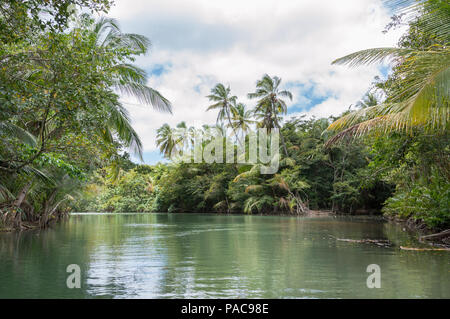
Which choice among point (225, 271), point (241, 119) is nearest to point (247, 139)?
point (241, 119)

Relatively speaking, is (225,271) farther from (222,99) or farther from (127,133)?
(222,99)

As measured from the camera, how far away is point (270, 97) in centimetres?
2833

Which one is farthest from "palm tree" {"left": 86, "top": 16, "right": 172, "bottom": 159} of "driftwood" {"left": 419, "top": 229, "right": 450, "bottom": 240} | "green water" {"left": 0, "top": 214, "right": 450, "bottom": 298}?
"driftwood" {"left": 419, "top": 229, "right": 450, "bottom": 240}

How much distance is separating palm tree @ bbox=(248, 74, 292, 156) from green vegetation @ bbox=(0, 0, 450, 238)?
0.26 feet

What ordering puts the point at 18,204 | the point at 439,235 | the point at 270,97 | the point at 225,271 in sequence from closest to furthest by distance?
the point at 225,271 < the point at 439,235 < the point at 18,204 < the point at 270,97

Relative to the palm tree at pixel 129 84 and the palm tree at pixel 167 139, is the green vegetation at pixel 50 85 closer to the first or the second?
the palm tree at pixel 129 84

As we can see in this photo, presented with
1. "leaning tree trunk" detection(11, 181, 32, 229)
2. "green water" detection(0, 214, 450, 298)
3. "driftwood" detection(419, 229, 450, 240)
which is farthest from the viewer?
"leaning tree trunk" detection(11, 181, 32, 229)

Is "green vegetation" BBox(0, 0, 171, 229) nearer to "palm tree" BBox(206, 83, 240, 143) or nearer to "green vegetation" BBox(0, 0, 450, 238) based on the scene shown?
"green vegetation" BBox(0, 0, 450, 238)

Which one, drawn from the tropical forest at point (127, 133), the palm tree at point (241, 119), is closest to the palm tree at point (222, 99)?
the palm tree at point (241, 119)

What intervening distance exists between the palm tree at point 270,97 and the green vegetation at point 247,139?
0.26 feet

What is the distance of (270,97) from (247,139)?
4.12m

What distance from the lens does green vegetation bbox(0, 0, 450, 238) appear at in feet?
16.9
